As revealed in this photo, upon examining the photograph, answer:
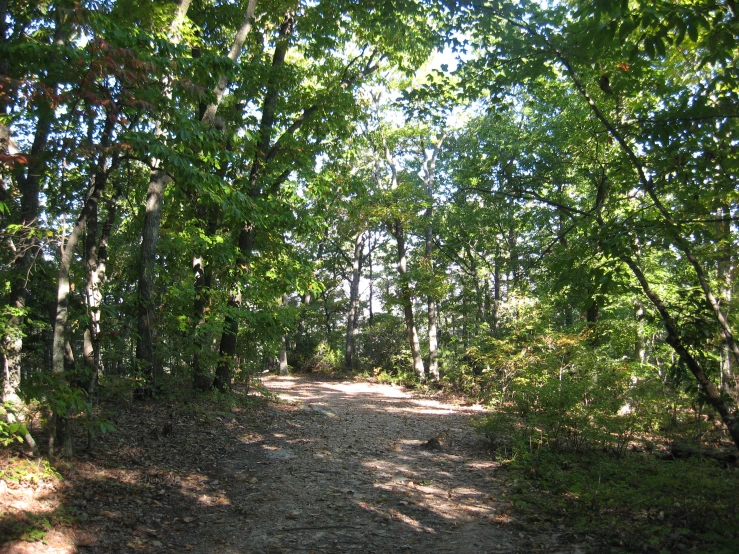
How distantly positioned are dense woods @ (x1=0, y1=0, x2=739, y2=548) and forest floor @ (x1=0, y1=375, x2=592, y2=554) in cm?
64

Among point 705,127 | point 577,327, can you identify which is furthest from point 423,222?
point 705,127

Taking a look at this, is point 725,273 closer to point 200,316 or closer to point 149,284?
point 200,316

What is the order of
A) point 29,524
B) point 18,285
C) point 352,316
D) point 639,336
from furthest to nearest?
point 352,316, point 639,336, point 18,285, point 29,524

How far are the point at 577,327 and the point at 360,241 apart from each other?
16.7m

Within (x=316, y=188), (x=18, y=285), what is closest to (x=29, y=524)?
(x=18, y=285)

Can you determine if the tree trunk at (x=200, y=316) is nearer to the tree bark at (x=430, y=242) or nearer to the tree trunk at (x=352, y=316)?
the tree bark at (x=430, y=242)

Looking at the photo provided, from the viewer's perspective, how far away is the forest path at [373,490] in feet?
14.8

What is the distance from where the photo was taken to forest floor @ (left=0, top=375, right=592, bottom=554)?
4270 mm

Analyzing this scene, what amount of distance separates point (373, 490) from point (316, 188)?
6.90 m

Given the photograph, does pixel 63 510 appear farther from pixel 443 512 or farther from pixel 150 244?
pixel 150 244

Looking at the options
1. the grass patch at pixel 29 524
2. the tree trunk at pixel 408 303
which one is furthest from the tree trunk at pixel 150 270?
the tree trunk at pixel 408 303

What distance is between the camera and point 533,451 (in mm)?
7133

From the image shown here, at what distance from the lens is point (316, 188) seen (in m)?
10.8

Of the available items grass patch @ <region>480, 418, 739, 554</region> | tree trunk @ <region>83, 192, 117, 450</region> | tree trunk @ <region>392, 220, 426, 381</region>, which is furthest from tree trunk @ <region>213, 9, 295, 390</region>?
tree trunk @ <region>392, 220, 426, 381</region>
